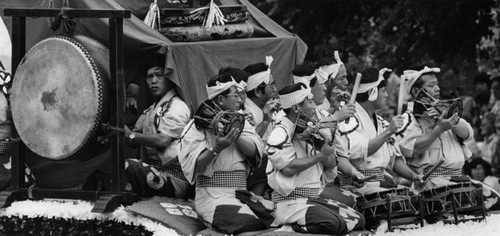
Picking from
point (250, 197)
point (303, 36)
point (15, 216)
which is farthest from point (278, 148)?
point (303, 36)

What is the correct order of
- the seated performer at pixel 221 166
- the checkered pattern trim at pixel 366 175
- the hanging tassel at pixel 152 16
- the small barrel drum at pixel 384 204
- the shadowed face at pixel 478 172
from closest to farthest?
the seated performer at pixel 221 166 → the small barrel drum at pixel 384 204 → the checkered pattern trim at pixel 366 175 → the hanging tassel at pixel 152 16 → the shadowed face at pixel 478 172

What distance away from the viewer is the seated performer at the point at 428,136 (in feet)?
32.2

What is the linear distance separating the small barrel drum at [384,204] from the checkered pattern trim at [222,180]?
0.91 meters

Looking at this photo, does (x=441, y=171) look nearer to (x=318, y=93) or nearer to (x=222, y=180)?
(x=318, y=93)

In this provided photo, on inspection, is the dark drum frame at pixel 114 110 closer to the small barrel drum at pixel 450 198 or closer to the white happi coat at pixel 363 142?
the white happi coat at pixel 363 142

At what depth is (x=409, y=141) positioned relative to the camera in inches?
389

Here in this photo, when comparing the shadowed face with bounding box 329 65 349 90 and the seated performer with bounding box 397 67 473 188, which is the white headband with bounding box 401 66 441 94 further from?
the shadowed face with bounding box 329 65 349 90

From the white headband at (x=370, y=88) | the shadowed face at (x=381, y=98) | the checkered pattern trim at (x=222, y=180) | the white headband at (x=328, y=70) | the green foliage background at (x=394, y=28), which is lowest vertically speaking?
the green foliage background at (x=394, y=28)

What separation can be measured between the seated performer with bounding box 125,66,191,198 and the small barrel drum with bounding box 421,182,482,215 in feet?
5.58

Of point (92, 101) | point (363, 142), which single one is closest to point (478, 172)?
point (363, 142)

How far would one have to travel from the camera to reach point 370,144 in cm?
944

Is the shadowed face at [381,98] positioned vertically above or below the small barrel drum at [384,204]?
above

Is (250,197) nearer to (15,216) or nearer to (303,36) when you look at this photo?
(15,216)

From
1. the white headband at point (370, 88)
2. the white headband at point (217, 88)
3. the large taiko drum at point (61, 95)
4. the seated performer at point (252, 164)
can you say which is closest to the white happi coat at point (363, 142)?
the white headband at point (370, 88)
